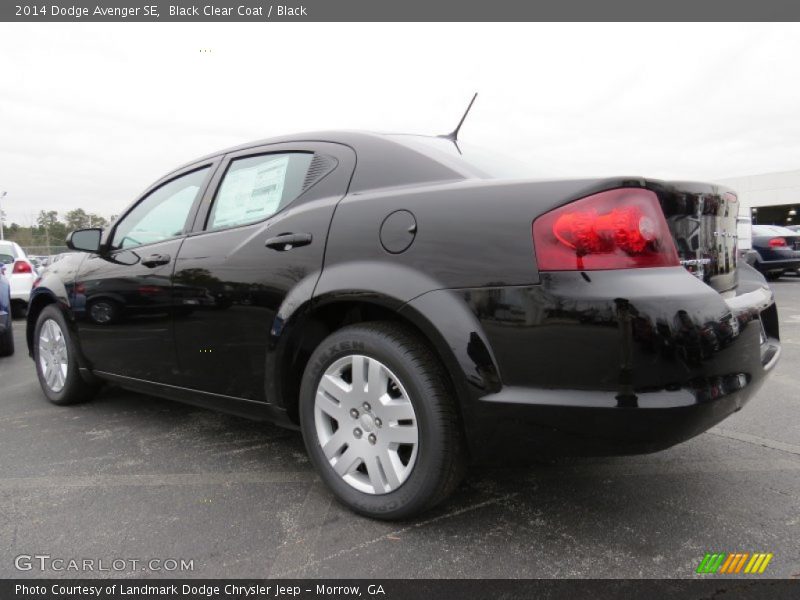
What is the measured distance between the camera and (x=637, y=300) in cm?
165

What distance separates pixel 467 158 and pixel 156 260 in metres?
→ 1.62

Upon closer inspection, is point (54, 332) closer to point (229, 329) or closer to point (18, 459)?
point (18, 459)

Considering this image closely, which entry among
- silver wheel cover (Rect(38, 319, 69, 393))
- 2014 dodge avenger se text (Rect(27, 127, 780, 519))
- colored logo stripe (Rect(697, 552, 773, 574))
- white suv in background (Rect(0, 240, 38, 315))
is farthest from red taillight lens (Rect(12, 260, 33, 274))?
colored logo stripe (Rect(697, 552, 773, 574))

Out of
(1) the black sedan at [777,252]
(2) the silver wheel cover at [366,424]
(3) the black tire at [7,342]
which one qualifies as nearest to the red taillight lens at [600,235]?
(2) the silver wheel cover at [366,424]

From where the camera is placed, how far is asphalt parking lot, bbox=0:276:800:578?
1.86 meters

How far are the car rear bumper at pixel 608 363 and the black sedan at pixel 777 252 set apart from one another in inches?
485

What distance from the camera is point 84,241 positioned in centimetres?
339

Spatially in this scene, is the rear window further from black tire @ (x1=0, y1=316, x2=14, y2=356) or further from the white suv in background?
the white suv in background

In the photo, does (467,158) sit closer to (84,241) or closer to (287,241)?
(287,241)

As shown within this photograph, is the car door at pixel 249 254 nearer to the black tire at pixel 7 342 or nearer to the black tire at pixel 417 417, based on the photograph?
the black tire at pixel 417 417

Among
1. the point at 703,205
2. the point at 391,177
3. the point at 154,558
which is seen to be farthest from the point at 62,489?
the point at 703,205

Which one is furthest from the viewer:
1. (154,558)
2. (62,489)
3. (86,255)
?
A: (86,255)

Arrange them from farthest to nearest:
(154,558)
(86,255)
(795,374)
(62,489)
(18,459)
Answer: (795,374) < (86,255) < (18,459) < (62,489) < (154,558)

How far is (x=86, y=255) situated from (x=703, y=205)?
336 centimetres
